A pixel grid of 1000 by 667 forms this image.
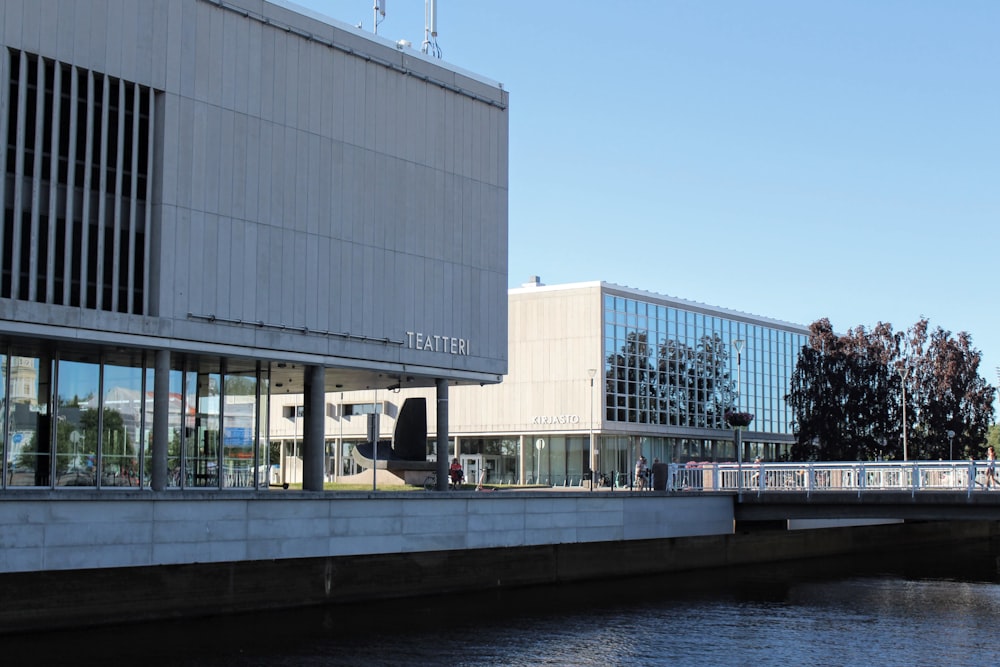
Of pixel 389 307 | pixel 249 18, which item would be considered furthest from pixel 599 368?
pixel 249 18

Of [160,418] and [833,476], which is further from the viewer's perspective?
[833,476]

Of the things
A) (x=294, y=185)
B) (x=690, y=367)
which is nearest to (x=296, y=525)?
(x=294, y=185)

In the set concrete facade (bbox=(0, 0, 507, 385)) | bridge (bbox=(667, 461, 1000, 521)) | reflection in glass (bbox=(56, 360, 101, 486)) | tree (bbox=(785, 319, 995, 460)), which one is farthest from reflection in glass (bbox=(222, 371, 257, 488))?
tree (bbox=(785, 319, 995, 460))

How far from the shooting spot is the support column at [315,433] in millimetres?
39344

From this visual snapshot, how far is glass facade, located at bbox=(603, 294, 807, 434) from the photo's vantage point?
79188 mm

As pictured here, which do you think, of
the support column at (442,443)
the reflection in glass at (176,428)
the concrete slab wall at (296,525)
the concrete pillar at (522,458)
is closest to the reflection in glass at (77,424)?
the reflection in glass at (176,428)

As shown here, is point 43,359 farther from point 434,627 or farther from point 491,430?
point 491,430

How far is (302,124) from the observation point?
3875 cm

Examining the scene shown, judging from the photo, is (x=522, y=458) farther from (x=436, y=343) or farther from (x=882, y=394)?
(x=436, y=343)

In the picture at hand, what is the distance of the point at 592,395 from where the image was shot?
75.1 meters

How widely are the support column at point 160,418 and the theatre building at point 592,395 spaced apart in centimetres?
4133

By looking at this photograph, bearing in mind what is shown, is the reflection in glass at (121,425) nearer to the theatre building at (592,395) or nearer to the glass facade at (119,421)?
the glass facade at (119,421)

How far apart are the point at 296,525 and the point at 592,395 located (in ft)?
143

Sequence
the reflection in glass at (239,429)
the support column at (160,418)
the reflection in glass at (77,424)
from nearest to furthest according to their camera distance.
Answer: the support column at (160,418) < the reflection in glass at (77,424) < the reflection in glass at (239,429)
